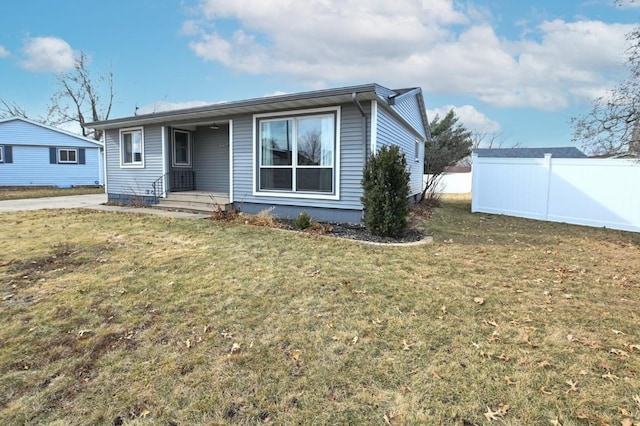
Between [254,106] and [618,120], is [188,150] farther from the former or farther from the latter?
[618,120]

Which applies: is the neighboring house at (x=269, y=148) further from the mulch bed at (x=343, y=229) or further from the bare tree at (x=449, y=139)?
the bare tree at (x=449, y=139)

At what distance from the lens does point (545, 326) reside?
3.36m

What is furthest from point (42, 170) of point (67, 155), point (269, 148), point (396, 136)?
point (396, 136)

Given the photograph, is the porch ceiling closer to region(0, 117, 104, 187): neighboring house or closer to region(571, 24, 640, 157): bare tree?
region(571, 24, 640, 157): bare tree

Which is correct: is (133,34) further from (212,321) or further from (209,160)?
(212,321)

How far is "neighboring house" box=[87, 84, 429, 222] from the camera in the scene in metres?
8.31

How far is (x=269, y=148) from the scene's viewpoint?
9633mm

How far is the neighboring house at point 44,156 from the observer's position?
71.4 ft

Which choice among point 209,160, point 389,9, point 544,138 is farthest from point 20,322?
point 544,138

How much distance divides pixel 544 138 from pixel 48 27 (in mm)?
36738

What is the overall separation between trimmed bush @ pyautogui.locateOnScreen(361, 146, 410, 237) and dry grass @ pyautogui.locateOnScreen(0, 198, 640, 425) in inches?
45.0

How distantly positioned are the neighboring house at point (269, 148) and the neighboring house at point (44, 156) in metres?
13.8

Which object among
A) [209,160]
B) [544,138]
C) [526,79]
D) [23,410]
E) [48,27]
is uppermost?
[48,27]

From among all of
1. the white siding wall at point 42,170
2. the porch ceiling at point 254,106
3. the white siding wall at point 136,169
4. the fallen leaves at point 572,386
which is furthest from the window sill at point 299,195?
the white siding wall at point 42,170
